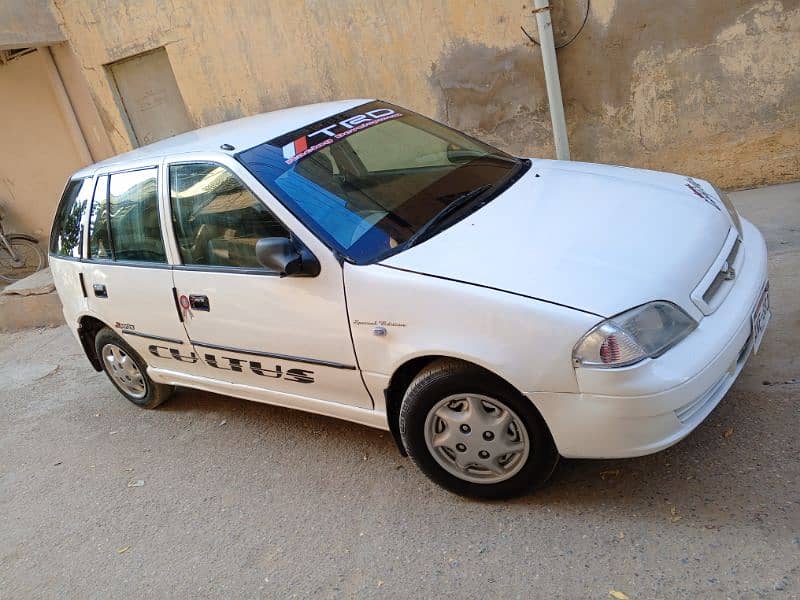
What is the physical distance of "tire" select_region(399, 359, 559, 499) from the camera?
267 cm

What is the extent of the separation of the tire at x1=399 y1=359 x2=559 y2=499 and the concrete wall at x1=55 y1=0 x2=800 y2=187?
4065 millimetres

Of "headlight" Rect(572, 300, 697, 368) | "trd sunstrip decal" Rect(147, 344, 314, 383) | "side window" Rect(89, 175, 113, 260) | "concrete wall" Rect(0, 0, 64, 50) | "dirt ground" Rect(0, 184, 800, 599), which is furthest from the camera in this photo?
"concrete wall" Rect(0, 0, 64, 50)

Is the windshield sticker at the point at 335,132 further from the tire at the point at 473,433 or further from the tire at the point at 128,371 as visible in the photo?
the tire at the point at 128,371

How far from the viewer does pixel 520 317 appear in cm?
248

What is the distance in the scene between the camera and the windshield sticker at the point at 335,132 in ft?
11.2

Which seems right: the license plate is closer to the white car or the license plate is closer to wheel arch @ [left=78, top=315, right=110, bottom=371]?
the white car

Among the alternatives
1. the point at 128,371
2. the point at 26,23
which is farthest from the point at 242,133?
the point at 26,23

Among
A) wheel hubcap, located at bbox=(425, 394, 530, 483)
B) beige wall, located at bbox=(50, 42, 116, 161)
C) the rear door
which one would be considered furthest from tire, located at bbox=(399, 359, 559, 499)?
beige wall, located at bbox=(50, 42, 116, 161)

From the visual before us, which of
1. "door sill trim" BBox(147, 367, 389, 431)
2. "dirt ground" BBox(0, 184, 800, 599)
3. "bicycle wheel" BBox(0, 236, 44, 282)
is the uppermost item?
"door sill trim" BBox(147, 367, 389, 431)

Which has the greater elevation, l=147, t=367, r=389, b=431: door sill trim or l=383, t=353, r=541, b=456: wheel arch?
l=383, t=353, r=541, b=456: wheel arch

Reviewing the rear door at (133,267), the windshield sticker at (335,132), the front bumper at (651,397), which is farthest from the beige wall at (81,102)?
the front bumper at (651,397)

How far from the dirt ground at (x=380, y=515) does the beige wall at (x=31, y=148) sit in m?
6.92

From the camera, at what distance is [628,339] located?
2.37 meters

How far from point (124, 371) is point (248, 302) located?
1.84 meters
